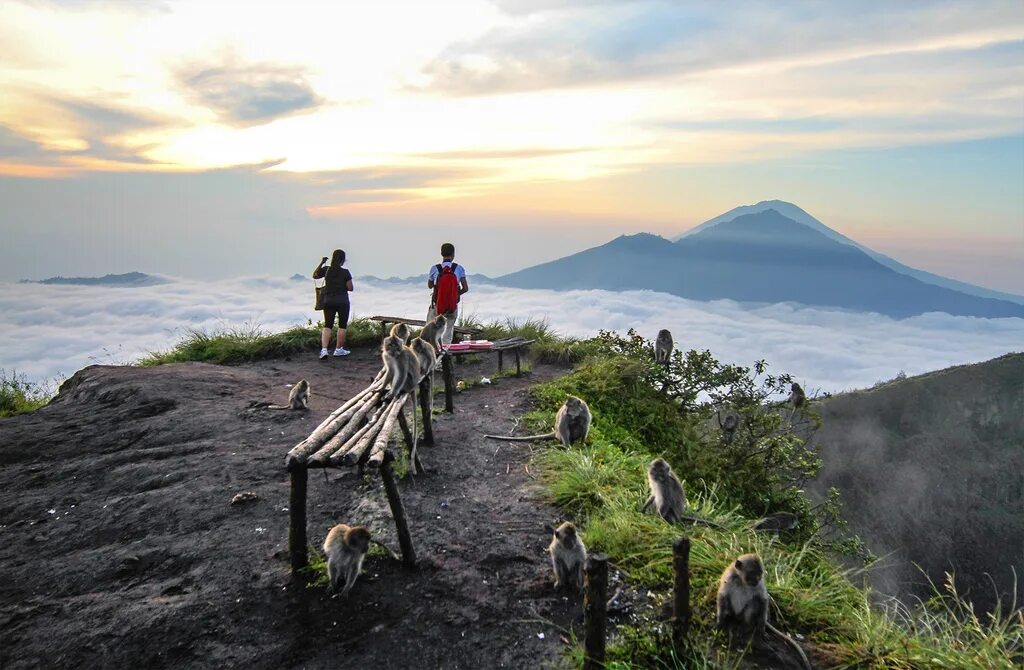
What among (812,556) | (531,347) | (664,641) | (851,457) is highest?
(531,347)

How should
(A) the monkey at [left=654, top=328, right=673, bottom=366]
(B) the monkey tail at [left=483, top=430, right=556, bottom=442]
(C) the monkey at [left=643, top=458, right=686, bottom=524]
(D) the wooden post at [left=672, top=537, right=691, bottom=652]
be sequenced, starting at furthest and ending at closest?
(A) the monkey at [left=654, top=328, right=673, bottom=366]
(B) the monkey tail at [left=483, top=430, right=556, bottom=442]
(C) the monkey at [left=643, top=458, right=686, bottom=524]
(D) the wooden post at [left=672, top=537, right=691, bottom=652]

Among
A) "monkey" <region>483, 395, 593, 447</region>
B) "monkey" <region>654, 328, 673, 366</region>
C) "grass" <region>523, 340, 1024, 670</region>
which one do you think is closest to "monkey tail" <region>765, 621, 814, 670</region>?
"grass" <region>523, 340, 1024, 670</region>

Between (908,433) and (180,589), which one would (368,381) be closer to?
(180,589)

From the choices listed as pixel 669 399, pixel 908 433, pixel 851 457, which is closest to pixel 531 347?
pixel 669 399

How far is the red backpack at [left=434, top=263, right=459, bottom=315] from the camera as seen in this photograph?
12789 mm

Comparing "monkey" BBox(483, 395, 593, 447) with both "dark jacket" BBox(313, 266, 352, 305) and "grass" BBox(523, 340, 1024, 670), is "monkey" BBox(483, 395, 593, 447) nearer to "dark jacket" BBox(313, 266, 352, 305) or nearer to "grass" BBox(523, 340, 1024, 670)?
"grass" BBox(523, 340, 1024, 670)

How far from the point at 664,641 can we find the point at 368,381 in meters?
10.2

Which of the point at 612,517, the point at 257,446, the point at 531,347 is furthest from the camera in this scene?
the point at 531,347

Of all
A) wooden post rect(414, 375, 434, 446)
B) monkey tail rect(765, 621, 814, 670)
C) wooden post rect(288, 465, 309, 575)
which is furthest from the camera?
wooden post rect(414, 375, 434, 446)

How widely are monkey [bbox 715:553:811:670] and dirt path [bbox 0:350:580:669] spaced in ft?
3.70

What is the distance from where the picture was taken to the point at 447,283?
504 inches

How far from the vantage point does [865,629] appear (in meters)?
4.88

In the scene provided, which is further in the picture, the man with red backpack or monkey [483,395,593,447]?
the man with red backpack

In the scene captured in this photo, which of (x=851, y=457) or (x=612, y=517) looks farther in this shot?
(x=851, y=457)
